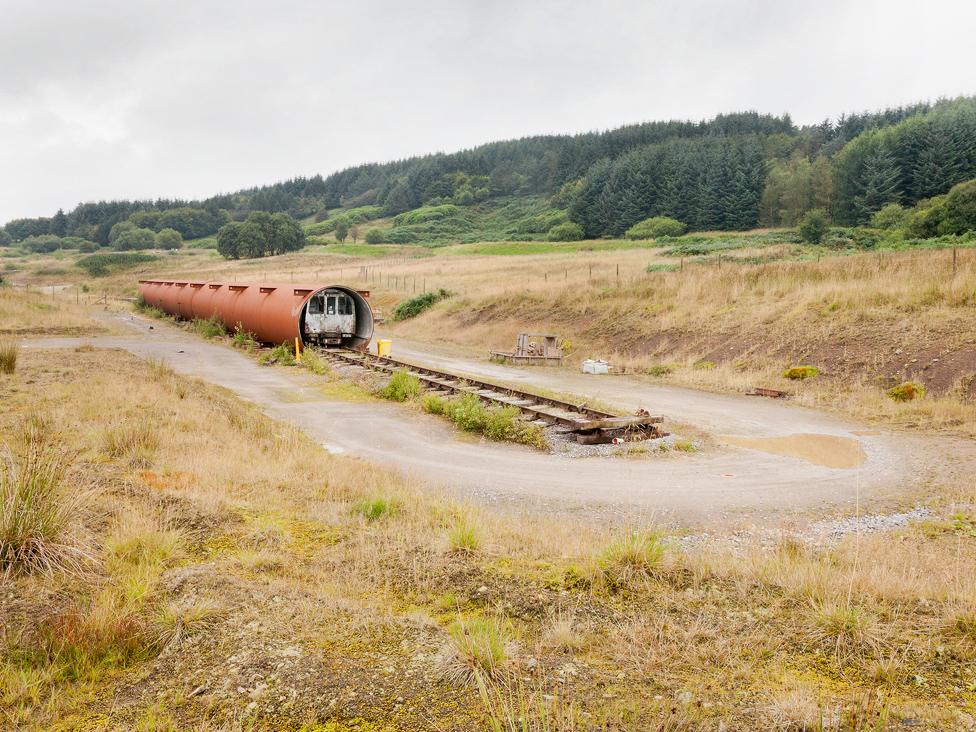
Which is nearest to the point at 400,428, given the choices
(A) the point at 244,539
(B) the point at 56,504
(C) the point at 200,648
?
(A) the point at 244,539

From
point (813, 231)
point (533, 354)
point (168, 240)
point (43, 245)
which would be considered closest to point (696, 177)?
point (813, 231)

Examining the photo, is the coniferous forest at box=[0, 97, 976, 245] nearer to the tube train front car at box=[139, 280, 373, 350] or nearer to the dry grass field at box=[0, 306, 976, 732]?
the tube train front car at box=[139, 280, 373, 350]

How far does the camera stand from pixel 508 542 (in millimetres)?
6371

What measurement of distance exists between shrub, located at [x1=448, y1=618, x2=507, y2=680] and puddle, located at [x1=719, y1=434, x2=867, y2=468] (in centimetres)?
920

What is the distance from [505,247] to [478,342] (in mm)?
65430

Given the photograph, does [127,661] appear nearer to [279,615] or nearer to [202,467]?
[279,615]

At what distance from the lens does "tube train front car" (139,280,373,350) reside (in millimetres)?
24750

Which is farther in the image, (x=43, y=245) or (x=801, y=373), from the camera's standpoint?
(x=43, y=245)

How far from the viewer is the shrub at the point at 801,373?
18578 mm

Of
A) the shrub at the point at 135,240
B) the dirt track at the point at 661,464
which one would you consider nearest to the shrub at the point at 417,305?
the dirt track at the point at 661,464

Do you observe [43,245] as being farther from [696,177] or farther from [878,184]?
[878,184]

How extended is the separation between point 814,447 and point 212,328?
2756 cm

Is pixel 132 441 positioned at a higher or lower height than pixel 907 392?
higher

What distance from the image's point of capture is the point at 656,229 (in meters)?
97.7
